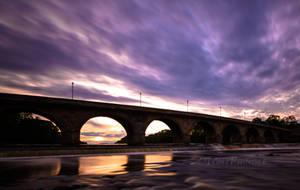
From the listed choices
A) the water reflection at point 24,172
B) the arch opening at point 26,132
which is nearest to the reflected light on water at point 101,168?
the water reflection at point 24,172

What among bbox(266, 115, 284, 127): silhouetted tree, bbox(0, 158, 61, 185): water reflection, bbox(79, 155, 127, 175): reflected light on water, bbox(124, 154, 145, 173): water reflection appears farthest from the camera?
bbox(266, 115, 284, 127): silhouetted tree

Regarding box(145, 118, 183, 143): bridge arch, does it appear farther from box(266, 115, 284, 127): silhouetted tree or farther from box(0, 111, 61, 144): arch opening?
box(266, 115, 284, 127): silhouetted tree

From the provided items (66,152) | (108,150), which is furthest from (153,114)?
(66,152)

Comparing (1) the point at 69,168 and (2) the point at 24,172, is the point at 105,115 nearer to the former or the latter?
(1) the point at 69,168

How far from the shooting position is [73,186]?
6129 millimetres

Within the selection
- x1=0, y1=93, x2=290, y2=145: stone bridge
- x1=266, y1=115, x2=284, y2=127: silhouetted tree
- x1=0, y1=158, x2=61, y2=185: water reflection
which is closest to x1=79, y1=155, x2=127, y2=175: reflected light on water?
x1=0, y1=158, x2=61, y2=185: water reflection

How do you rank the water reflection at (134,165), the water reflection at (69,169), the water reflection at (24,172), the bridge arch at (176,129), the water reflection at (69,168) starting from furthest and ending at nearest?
the bridge arch at (176,129) < the water reflection at (134,165) < the water reflection at (69,169) < the water reflection at (69,168) < the water reflection at (24,172)

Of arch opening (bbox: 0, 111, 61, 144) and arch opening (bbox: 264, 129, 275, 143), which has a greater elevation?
arch opening (bbox: 0, 111, 61, 144)

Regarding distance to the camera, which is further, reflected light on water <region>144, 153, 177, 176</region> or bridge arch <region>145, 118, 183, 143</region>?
bridge arch <region>145, 118, 183, 143</region>

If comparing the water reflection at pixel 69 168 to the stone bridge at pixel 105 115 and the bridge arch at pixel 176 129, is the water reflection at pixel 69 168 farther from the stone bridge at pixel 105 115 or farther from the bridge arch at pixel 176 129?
the bridge arch at pixel 176 129

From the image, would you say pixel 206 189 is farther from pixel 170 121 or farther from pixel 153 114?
pixel 170 121

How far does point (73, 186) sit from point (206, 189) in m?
3.87

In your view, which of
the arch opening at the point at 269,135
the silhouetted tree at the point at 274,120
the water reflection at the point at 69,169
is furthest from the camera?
the silhouetted tree at the point at 274,120

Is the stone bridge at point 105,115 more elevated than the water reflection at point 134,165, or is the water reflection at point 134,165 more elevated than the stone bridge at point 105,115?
the stone bridge at point 105,115
